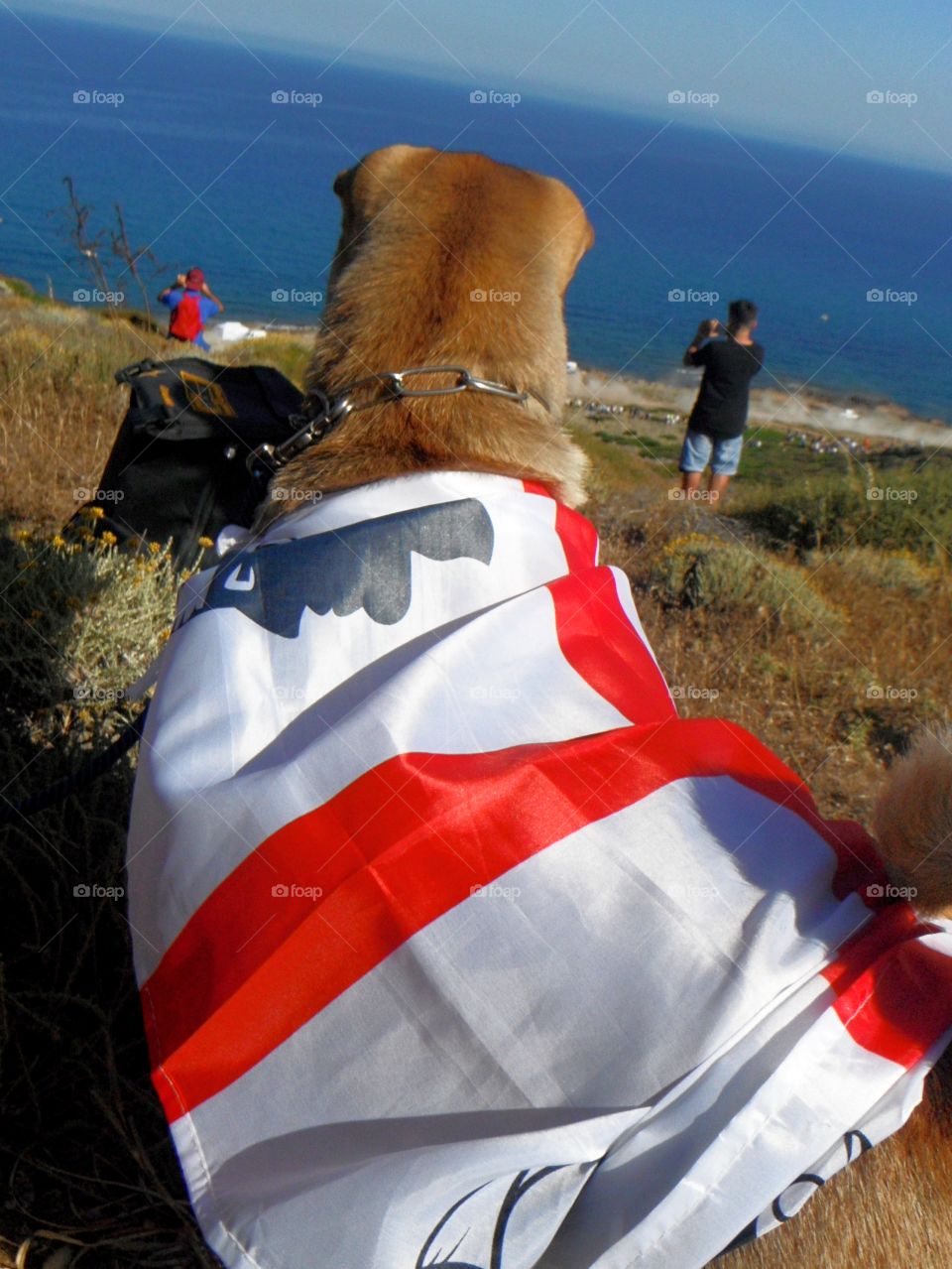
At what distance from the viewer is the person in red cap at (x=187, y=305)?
1133 cm

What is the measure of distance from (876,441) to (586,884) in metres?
13.8

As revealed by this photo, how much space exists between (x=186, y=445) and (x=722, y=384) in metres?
5.74

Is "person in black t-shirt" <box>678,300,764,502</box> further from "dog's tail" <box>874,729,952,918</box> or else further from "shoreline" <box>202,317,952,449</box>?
"dog's tail" <box>874,729,952,918</box>

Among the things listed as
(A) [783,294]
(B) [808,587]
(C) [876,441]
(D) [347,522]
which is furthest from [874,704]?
(A) [783,294]

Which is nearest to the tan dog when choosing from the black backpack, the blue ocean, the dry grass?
the blue ocean

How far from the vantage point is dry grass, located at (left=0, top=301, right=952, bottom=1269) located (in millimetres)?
2340

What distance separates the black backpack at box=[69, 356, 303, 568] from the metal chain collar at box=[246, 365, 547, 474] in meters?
0.68

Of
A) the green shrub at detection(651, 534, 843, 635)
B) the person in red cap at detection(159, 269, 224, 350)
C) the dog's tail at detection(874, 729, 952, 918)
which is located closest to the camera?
the dog's tail at detection(874, 729, 952, 918)

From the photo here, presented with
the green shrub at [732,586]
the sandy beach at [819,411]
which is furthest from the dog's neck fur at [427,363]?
the sandy beach at [819,411]

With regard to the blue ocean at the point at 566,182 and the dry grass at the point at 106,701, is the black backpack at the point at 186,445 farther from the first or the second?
the blue ocean at the point at 566,182

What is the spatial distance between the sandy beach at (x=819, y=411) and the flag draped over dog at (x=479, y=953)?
1011 cm

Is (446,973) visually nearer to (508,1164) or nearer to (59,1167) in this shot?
(508,1164)

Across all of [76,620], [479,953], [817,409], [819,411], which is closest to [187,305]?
[76,620]

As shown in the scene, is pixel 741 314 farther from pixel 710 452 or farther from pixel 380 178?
pixel 380 178
